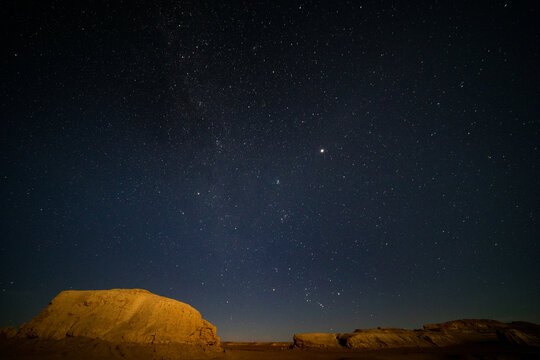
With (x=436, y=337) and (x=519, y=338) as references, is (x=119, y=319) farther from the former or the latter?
(x=519, y=338)

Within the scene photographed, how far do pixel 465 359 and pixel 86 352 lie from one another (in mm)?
28661

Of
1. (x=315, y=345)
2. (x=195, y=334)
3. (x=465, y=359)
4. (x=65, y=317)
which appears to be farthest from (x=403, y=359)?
(x=65, y=317)

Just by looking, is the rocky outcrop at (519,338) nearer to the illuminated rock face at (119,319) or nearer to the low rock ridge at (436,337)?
the low rock ridge at (436,337)

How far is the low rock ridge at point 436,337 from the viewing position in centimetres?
2893

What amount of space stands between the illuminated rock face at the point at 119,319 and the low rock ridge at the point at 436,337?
28707mm

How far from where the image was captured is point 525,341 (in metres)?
26.3

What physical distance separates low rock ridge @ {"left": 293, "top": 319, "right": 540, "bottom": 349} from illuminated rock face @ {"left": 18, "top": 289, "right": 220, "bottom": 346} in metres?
28.7

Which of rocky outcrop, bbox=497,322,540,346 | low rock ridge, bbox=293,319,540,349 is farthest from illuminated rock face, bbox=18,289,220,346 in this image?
rocky outcrop, bbox=497,322,540,346

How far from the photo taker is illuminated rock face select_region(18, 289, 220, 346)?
1530cm

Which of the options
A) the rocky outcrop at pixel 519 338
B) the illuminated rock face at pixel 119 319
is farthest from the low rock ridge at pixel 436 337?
the illuminated rock face at pixel 119 319

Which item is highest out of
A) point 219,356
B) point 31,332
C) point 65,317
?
point 65,317

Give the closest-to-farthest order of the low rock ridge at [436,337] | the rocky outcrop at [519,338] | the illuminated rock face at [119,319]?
the illuminated rock face at [119,319], the rocky outcrop at [519,338], the low rock ridge at [436,337]

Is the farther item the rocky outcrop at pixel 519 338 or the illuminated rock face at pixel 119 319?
the rocky outcrop at pixel 519 338

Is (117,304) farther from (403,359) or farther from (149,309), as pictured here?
(403,359)
